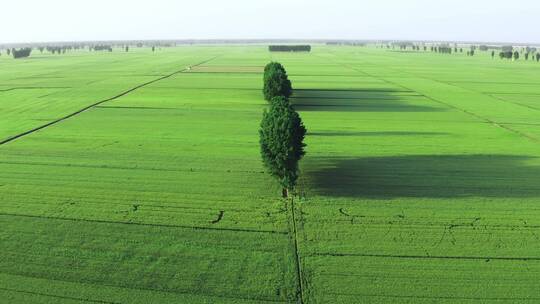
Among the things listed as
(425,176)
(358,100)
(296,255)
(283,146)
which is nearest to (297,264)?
(296,255)

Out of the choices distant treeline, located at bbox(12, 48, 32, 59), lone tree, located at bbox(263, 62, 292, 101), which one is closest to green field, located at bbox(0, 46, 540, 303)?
lone tree, located at bbox(263, 62, 292, 101)

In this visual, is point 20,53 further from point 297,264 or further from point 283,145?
point 297,264

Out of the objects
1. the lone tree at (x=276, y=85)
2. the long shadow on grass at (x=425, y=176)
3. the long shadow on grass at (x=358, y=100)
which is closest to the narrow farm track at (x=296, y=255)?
the long shadow on grass at (x=425, y=176)

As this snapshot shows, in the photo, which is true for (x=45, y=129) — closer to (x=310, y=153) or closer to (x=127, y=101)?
(x=127, y=101)

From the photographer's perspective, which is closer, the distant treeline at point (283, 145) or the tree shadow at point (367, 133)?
the distant treeline at point (283, 145)

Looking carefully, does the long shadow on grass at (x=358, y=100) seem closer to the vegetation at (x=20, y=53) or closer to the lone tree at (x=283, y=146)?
the lone tree at (x=283, y=146)

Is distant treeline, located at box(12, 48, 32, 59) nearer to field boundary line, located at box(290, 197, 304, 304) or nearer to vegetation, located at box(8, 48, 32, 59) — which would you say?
vegetation, located at box(8, 48, 32, 59)
